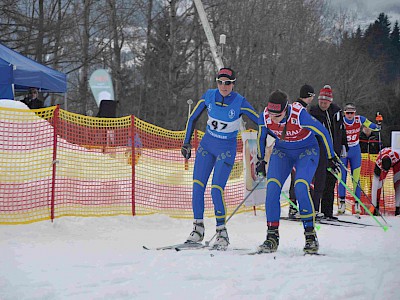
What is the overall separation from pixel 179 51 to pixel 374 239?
2395 cm

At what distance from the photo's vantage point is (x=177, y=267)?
433 centimetres

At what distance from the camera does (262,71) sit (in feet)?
99.4

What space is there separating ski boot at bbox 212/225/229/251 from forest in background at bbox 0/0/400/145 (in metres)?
17.2

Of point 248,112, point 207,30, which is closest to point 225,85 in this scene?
point 248,112

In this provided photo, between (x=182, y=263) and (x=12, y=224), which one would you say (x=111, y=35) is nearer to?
(x=12, y=224)

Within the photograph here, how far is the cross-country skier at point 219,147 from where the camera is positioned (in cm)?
564

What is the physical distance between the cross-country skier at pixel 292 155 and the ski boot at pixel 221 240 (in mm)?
446

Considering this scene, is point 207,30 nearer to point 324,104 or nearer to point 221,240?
point 324,104

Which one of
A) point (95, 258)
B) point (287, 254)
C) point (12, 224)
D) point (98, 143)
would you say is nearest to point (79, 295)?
point (95, 258)

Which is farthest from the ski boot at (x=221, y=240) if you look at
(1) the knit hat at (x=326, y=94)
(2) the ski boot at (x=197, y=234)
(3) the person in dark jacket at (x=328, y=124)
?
(1) the knit hat at (x=326, y=94)

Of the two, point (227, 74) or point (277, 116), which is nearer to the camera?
point (277, 116)

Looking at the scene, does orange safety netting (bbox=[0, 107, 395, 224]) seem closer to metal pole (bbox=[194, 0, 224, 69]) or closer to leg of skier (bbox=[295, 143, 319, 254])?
leg of skier (bbox=[295, 143, 319, 254])

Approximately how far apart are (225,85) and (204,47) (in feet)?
85.6

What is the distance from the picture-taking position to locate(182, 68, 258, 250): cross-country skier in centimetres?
564
